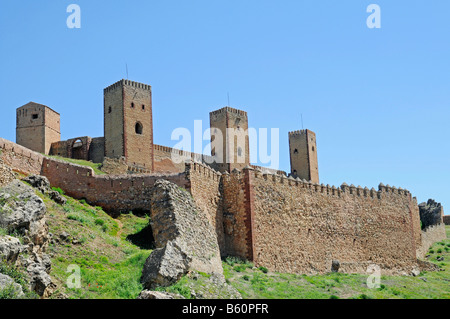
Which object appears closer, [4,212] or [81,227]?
[4,212]

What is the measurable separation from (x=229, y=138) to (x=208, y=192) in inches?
1185

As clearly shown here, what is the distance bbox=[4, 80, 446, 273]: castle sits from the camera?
89.4 feet

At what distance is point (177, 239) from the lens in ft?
65.0

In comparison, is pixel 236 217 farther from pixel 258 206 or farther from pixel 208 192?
pixel 208 192

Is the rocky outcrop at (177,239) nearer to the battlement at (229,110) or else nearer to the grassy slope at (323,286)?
the grassy slope at (323,286)

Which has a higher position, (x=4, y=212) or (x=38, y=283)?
(x=4, y=212)

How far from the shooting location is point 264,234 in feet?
91.9

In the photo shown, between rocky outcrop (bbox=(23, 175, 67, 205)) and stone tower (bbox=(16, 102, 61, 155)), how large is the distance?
24.0 m

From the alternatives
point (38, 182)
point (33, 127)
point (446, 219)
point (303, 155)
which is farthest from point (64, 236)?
point (446, 219)

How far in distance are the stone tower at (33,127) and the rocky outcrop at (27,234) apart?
30.7m

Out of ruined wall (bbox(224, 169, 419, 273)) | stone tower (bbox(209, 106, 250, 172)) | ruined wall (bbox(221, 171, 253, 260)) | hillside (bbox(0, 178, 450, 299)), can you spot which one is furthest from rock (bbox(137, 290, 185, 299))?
stone tower (bbox(209, 106, 250, 172))
